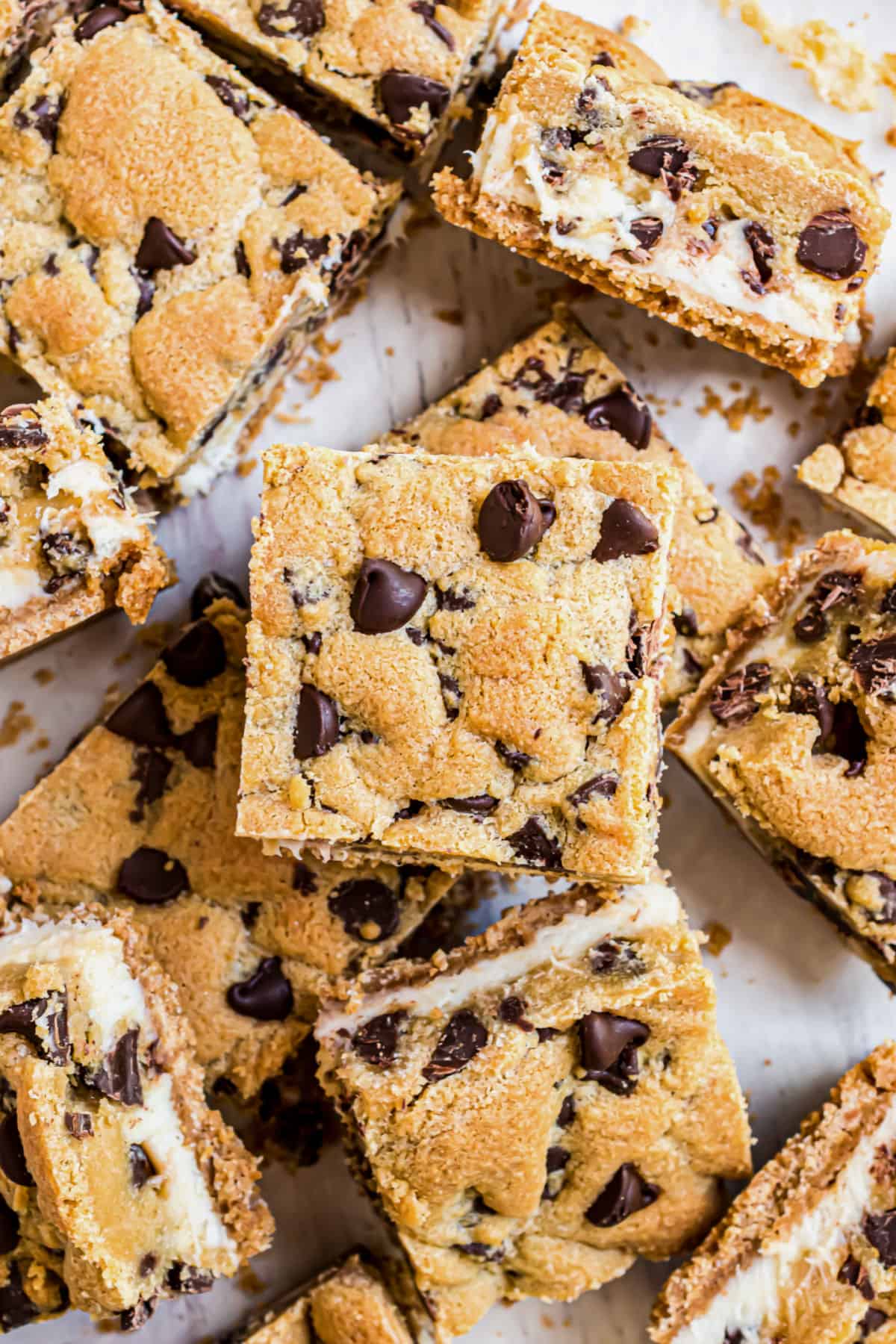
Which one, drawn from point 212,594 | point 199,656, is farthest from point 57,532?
point 212,594

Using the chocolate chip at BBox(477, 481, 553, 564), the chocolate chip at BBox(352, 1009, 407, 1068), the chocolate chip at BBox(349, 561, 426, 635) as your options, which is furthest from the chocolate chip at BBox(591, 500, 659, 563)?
the chocolate chip at BBox(352, 1009, 407, 1068)

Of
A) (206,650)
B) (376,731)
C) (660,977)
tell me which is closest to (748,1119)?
(660,977)

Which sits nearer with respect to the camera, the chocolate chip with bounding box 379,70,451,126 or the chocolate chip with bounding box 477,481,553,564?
the chocolate chip with bounding box 477,481,553,564

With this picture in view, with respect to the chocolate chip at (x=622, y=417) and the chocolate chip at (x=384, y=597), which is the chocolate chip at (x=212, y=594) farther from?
the chocolate chip at (x=622, y=417)

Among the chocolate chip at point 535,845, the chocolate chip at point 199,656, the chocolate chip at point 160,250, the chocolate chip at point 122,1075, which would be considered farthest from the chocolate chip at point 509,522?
the chocolate chip at point 122,1075

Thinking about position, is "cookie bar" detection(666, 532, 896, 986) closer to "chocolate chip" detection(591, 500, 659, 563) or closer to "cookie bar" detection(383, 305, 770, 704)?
"cookie bar" detection(383, 305, 770, 704)
